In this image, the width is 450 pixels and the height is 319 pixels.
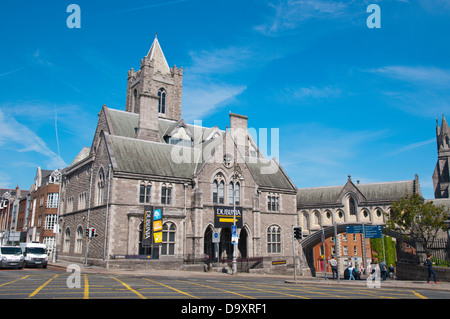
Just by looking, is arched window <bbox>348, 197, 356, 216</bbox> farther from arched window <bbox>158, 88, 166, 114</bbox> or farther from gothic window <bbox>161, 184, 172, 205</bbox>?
arched window <bbox>158, 88, 166, 114</bbox>

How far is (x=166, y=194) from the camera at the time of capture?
36.8m

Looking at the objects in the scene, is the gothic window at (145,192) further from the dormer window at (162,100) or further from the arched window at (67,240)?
the dormer window at (162,100)

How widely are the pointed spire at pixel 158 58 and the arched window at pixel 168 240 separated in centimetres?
2950

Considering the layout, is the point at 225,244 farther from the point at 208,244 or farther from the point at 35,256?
the point at 35,256

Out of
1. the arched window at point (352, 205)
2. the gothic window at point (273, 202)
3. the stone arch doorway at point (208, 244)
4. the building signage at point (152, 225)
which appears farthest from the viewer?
the arched window at point (352, 205)

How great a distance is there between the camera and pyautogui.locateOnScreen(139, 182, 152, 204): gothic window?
3544 centimetres

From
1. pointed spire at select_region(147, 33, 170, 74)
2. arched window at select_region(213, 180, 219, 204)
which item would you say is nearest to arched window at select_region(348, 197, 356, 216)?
arched window at select_region(213, 180, 219, 204)

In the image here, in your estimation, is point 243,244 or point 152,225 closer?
point 152,225

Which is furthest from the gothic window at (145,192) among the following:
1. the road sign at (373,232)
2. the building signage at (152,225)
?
the road sign at (373,232)

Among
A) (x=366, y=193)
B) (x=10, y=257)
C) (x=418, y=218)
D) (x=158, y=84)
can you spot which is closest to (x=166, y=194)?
(x=10, y=257)

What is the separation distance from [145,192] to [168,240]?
4.70m

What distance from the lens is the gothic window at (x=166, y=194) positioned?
121ft

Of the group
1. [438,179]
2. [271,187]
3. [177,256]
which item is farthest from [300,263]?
[438,179]

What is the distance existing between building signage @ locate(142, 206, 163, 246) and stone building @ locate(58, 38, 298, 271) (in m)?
0.10
